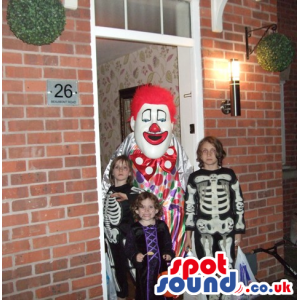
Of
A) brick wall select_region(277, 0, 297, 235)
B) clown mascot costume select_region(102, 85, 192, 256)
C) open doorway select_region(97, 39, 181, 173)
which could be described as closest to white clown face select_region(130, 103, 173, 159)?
clown mascot costume select_region(102, 85, 192, 256)

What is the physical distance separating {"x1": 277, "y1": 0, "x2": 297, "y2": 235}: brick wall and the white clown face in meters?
2.76

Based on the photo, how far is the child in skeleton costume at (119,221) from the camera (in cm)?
274

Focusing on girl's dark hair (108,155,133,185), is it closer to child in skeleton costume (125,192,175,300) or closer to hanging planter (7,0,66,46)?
child in skeleton costume (125,192,175,300)

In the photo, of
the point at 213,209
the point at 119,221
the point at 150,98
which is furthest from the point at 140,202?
the point at 150,98

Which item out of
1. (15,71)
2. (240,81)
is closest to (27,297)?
(15,71)

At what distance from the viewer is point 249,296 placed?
3.01 metres

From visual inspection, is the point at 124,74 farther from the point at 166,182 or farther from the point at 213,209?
the point at 213,209

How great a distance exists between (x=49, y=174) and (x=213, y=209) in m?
1.21

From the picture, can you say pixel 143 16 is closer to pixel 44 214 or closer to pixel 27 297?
pixel 44 214

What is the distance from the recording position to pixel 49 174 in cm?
247

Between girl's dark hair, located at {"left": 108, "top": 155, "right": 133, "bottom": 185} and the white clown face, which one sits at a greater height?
the white clown face

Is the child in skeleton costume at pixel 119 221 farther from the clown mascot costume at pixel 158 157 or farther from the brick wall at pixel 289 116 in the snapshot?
the brick wall at pixel 289 116

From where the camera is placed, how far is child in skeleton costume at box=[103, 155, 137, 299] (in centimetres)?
274

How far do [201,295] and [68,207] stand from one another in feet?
3.93
